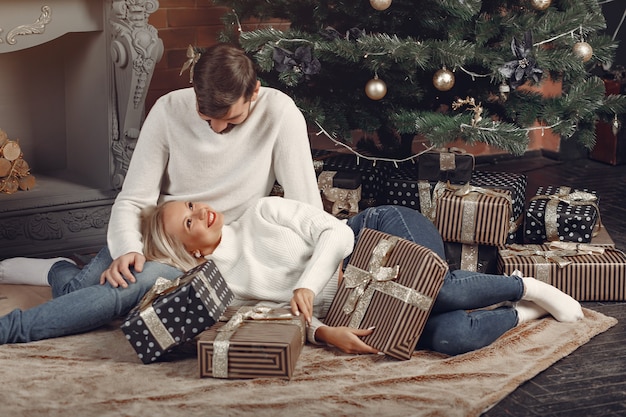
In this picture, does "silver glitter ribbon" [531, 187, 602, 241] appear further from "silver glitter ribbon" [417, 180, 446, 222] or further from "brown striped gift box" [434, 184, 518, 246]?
"silver glitter ribbon" [417, 180, 446, 222]

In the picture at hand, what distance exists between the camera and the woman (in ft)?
8.80

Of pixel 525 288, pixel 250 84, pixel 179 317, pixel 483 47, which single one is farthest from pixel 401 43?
pixel 179 317

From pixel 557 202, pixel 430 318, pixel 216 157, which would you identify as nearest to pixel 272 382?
pixel 430 318

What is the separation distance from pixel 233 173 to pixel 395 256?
612 mm

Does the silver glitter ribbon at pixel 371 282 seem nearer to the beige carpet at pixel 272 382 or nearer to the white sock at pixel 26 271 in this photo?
the beige carpet at pixel 272 382

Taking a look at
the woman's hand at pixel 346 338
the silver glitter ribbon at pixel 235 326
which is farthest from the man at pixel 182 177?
the woman's hand at pixel 346 338

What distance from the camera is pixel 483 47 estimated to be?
3.45m

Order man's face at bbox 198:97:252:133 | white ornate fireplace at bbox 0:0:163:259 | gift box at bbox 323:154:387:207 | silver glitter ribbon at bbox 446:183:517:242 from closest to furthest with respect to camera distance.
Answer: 1. man's face at bbox 198:97:252:133
2. silver glitter ribbon at bbox 446:183:517:242
3. white ornate fireplace at bbox 0:0:163:259
4. gift box at bbox 323:154:387:207

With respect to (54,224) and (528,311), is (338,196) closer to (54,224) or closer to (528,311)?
(528,311)

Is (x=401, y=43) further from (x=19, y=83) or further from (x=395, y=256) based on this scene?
(x=19, y=83)

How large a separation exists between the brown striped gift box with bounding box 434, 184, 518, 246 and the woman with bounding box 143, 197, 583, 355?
1.21 feet

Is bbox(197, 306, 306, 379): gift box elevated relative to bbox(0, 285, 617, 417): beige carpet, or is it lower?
elevated

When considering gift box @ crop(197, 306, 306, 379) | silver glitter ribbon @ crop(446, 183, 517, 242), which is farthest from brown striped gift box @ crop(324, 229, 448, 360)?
silver glitter ribbon @ crop(446, 183, 517, 242)

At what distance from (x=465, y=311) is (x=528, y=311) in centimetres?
21
